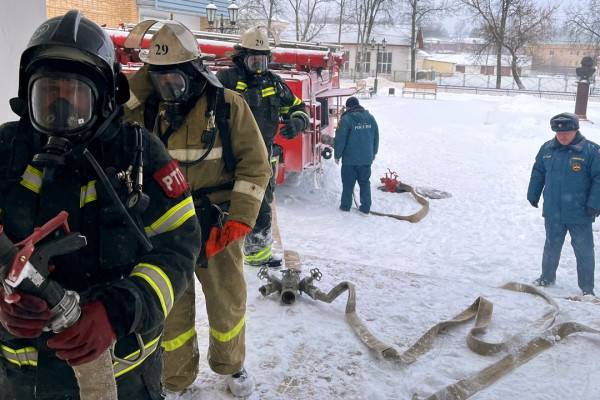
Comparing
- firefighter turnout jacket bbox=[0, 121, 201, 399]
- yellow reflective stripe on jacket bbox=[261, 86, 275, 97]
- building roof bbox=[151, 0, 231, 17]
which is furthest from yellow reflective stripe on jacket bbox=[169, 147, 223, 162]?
building roof bbox=[151, 0, 231, 17]

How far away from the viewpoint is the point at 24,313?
4.47ft

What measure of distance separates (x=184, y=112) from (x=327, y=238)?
465cm

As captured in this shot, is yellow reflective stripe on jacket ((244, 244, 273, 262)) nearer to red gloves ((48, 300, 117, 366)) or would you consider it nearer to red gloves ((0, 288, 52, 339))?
red gloves ((48, 300, 117, 366))

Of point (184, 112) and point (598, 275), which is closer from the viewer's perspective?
point (184, 112)

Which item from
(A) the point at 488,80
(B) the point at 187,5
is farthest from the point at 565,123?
(A) the point at 488,80

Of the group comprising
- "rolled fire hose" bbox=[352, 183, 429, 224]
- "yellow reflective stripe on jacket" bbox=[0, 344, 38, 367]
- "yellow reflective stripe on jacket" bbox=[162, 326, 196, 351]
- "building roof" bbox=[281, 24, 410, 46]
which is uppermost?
"building roof" bbox=[281, 24, 410, 46]

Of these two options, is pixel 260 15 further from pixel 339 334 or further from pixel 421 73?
pixel 339 334

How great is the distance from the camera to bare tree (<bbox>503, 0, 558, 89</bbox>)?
4100cm

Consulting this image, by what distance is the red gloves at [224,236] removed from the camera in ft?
9.44

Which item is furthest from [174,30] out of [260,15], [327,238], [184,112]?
[260,15]

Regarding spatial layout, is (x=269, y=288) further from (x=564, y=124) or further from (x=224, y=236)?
(x=564, y=124)

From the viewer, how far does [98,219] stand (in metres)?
1.68

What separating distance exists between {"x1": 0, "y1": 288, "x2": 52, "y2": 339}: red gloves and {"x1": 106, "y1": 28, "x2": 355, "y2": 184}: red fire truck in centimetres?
670

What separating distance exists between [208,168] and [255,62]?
7.43 ft
